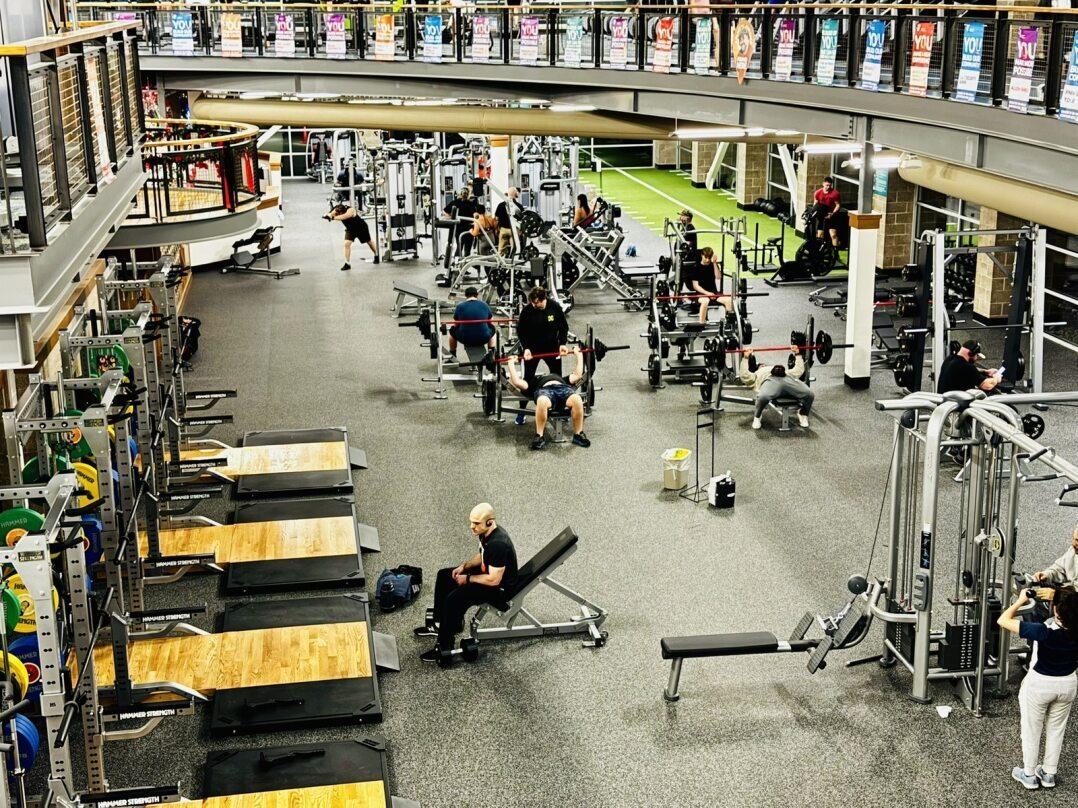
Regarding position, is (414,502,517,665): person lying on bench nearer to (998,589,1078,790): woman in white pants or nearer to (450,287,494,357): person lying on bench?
(998,589,1078,790): woman in white pants

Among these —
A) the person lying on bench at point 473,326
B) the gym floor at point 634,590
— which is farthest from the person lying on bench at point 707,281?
the person lying on bench at point 473,326

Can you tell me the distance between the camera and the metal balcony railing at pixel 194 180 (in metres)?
11.7

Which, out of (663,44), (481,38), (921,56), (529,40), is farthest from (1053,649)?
(481,38)

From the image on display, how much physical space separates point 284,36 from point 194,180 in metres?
5.10

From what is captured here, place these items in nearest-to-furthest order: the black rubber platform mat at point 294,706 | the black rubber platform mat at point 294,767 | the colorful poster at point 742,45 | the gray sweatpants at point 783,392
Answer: the black rubber platform mat at point 294,767 → the black rubber platform mat at point 294,706 → the gray sweatpants at point 783,392 → the colorful poster at point 742,45

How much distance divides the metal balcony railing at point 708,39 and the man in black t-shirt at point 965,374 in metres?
2.22

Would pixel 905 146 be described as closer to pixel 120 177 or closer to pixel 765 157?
pixel 120 177

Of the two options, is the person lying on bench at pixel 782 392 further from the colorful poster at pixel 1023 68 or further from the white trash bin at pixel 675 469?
the colorful poster at pixel 1023 68

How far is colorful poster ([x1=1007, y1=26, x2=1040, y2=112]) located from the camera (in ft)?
29.7

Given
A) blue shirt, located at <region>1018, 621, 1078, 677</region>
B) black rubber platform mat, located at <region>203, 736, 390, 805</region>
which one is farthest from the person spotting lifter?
blue shirt, located at <region>1018, 621, 1078, 677</region>

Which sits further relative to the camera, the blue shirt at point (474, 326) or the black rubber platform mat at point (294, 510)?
the blue shirt at point (474, 326)

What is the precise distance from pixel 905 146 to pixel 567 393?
3.73 m

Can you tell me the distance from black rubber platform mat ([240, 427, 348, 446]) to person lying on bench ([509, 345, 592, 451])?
175 centimetres

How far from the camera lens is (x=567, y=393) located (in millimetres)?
12078
